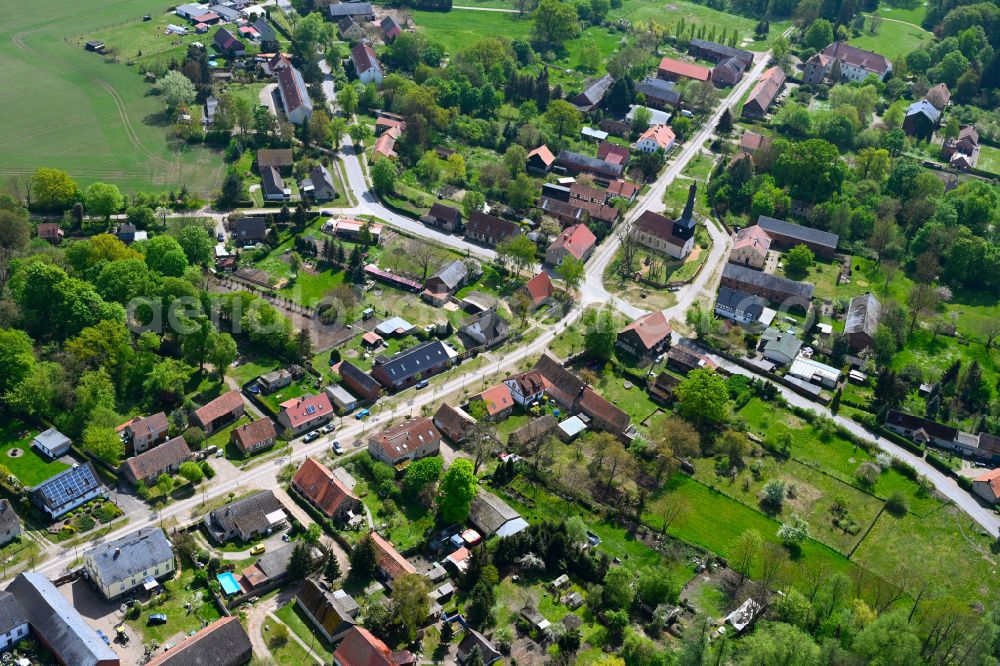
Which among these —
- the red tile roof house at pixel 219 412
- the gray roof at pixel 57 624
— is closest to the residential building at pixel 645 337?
the red tile roof house at pixel 219 412

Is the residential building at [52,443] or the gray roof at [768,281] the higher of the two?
the residential building at [52,443]

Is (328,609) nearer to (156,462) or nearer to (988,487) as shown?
(156,462)

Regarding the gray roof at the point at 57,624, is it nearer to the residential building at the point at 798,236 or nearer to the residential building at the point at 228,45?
the residential building at the point at 798,236

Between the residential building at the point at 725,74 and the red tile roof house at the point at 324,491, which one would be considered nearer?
the red tile roof house at the point at 324,491

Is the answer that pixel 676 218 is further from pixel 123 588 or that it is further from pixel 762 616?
pixel 123 588

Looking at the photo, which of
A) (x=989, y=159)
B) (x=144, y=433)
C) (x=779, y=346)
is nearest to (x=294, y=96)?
(x=144, y=433)

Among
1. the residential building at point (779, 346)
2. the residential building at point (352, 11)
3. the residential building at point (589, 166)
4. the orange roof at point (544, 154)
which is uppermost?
the residential building at point (352, 11)

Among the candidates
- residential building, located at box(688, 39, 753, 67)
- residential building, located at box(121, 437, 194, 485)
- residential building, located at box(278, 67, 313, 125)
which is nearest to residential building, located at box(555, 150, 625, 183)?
residential building, located at box(278, 67, 313, 125)

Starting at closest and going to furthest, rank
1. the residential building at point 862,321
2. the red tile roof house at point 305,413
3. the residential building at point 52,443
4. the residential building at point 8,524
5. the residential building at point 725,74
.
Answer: the residential building at point 8,524
the residential building at point 52,443
the red tile roof house at point 305,413
the residential building at point 862,321
the residential building at point 725,74

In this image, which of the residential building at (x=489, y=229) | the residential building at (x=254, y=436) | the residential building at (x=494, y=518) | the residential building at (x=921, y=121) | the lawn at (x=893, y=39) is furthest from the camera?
the lawn at (x=893, y=39)
